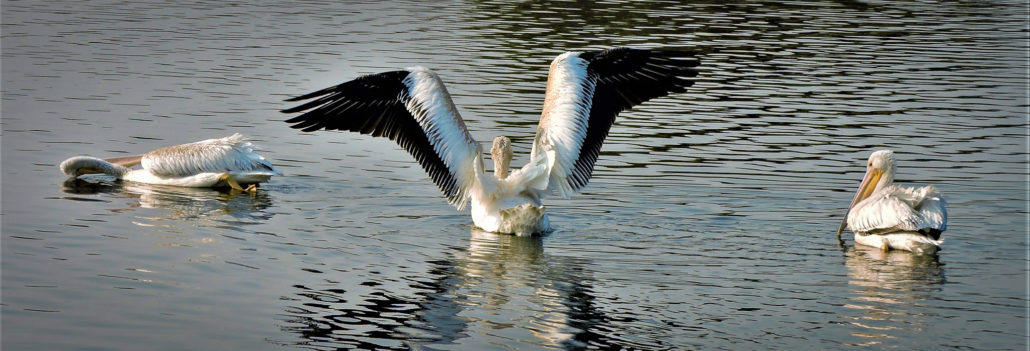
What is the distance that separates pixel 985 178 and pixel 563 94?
4.01m

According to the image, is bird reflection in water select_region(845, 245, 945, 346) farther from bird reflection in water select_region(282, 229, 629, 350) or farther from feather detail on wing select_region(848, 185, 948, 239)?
bird reflection in water select_region(282, 229, 629, 350)

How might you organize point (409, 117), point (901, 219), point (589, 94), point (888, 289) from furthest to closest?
point (589, 94), point (409, 117), point (901, 219), point (888, 289)

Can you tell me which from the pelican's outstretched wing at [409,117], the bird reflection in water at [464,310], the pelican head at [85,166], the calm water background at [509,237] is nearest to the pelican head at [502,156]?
the pelican's outstretched wing at [409,117]

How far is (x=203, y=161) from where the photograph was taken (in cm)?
1092

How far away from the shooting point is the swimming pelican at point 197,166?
1084cm

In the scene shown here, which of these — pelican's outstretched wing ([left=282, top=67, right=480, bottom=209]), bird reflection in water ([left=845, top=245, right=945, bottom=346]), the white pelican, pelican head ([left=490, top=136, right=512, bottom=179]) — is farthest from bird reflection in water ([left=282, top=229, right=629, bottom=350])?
bird reflection in water ([left=845, top=245, right=945, bottom=346])

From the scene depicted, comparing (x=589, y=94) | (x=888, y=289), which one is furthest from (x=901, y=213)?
(x=589, y=94)

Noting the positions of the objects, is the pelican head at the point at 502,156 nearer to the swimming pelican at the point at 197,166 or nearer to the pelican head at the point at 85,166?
the swimming pelican at the point at 197,166

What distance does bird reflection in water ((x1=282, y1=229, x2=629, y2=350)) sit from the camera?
668 centimetres

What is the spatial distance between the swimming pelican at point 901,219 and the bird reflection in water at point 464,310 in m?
1.93

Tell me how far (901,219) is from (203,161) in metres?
5.41

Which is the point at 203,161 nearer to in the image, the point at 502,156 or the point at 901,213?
the point at 502,156

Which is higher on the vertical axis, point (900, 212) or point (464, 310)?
point (900, 212)

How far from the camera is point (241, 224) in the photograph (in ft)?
31.1
